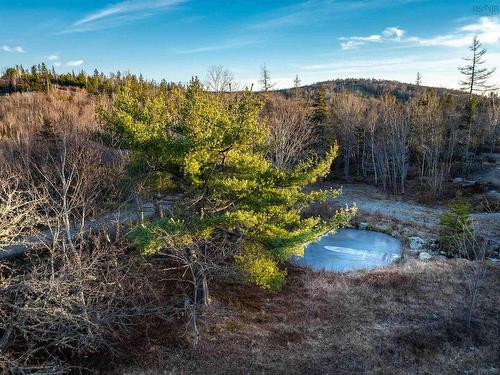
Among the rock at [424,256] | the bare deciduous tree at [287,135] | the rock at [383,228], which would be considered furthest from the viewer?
the bare deciduous tree at [287,135]

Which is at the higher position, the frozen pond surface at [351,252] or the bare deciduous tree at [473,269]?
the bare deciduous tree at [473,269]

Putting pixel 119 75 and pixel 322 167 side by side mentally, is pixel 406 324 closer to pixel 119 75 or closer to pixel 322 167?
pixel 322 167

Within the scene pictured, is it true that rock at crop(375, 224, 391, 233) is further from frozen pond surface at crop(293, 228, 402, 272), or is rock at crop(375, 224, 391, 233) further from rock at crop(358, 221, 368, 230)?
rock at crop(358, 221, 368, 230)

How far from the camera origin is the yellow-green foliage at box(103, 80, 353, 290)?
12289 millimetres

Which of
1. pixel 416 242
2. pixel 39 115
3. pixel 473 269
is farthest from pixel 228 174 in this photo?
pixel 39 115

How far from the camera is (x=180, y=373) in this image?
A: 11305mm

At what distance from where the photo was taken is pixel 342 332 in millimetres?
13461

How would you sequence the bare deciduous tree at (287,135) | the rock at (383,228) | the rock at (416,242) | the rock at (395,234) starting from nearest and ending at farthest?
1. the rock at (416,242)
2. the rock at (395,234)
3. the rock at (383,228)
4. the bare deciduous tree at (287,135)

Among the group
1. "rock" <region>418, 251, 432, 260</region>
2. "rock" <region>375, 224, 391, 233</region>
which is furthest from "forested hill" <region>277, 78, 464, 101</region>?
"rock" <region>418, 251, 432, 260</region>

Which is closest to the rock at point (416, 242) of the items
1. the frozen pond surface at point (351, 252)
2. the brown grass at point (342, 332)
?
the frozen pond surface at point (351, 252)

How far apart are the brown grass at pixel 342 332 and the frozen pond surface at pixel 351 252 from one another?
151 inches

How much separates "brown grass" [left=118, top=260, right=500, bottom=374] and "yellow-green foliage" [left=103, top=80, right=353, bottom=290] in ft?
7.09

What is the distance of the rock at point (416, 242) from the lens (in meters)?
24.2

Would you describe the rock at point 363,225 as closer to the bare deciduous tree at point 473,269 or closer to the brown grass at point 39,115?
the bare deciduous tree at point 473,269
